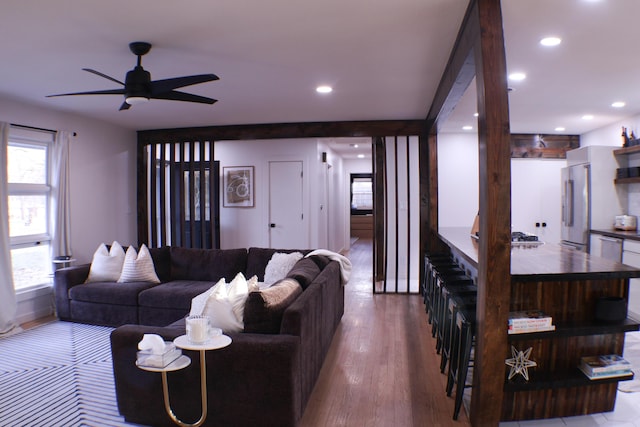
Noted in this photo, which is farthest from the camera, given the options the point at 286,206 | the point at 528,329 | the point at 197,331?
the point at 286,206

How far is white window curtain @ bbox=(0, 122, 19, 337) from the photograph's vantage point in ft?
13.6

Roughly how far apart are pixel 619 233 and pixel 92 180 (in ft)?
22.6

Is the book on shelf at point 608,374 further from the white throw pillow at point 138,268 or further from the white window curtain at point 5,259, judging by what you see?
the white window curtain at point 5,259

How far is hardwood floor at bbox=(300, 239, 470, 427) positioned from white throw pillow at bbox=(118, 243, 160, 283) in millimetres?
2273

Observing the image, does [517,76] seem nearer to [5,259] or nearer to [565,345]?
[565,345]

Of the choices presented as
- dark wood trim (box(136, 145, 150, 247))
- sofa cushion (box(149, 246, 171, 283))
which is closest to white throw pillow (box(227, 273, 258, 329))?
sofa cushion (box(149, 246, 171, 283))

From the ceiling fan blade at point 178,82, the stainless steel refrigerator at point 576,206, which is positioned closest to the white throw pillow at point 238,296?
the ceiling fan blade at point 178,82

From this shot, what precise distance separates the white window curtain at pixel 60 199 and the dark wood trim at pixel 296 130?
1.51 metres

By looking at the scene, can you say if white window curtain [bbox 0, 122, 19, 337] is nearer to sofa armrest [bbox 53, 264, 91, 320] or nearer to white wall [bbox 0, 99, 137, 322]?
white wall [bbox 0, 99, 137, 322]

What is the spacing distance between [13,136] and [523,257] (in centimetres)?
534

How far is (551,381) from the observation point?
223cm

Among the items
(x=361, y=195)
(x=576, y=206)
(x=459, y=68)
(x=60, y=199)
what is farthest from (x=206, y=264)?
(x=361, y=195)

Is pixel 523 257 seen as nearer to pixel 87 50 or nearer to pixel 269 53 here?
pixel 269 53

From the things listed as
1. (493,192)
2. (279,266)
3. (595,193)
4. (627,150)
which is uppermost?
(627,150)
